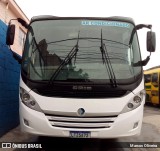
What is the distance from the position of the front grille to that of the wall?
7.85 ft

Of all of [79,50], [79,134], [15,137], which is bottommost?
[15,137]

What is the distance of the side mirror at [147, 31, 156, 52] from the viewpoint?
714 centimetres

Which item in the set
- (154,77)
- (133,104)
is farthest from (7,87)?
(154,77)

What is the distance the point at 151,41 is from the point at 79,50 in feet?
5.06

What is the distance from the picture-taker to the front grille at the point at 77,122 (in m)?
6.24

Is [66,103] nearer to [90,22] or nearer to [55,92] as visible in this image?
[55,92]

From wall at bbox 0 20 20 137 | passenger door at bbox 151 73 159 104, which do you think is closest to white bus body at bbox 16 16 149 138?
wall at bbox 0 20 20 137

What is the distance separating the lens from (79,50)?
6883 millimetres

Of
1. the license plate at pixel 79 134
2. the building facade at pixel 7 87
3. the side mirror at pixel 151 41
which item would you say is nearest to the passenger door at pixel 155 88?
the building facade at pixel 7 87

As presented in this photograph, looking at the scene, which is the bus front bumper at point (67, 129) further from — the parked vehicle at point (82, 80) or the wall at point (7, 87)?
the wall at point (7, 87)

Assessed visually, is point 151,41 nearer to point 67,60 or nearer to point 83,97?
point 67,60

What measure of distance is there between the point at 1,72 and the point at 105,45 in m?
2.69

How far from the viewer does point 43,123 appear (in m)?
6.21

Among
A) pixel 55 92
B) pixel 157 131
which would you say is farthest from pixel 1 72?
pixel 157 131
